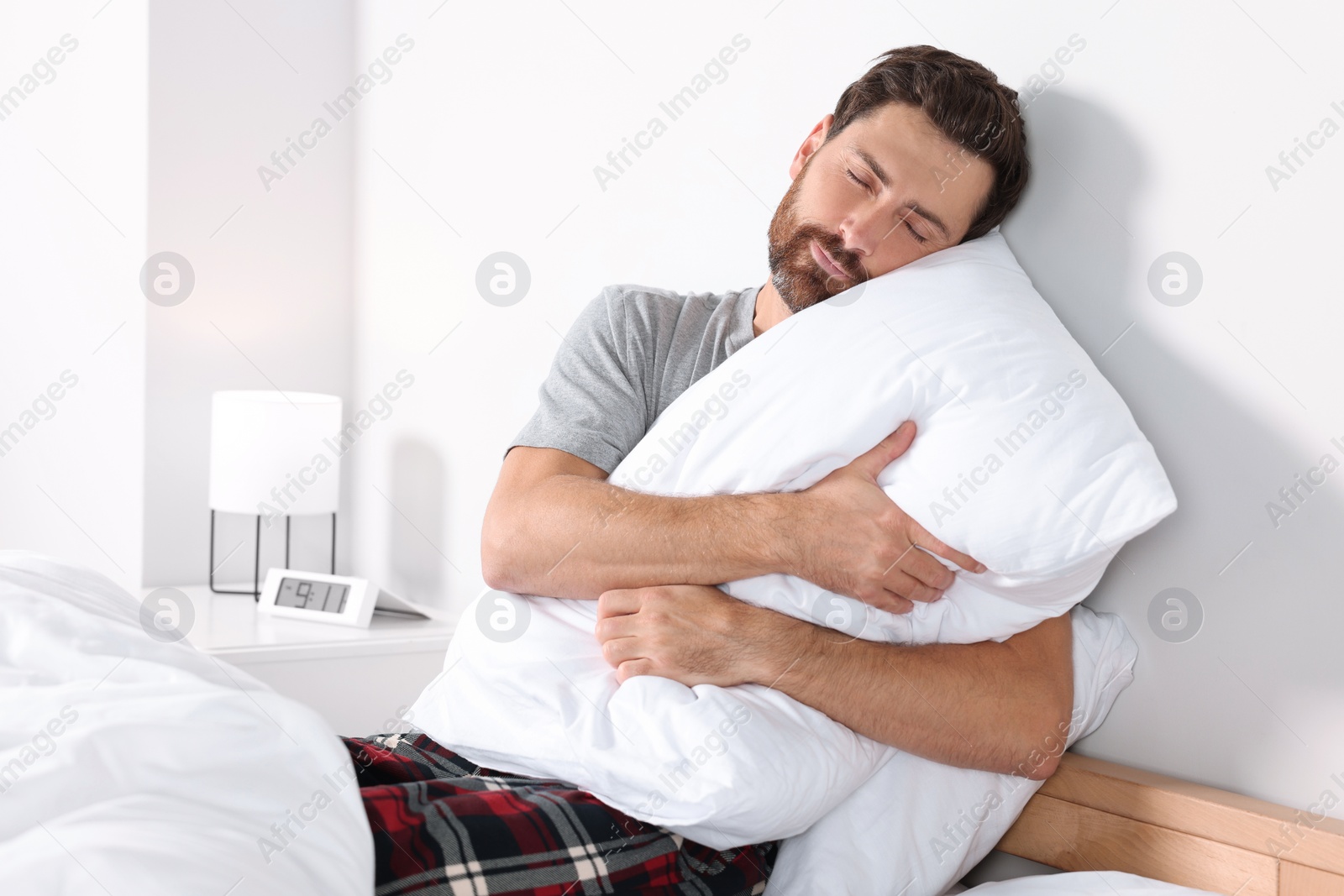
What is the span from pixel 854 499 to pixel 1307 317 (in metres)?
0.39

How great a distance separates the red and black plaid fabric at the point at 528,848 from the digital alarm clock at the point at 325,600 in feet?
3.22

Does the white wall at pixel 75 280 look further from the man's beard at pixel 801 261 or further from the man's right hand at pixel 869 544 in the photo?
the man's right hand at pixel 869 544

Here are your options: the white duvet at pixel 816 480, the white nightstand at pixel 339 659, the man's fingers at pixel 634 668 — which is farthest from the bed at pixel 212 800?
the white nightstand at pixel 339 659

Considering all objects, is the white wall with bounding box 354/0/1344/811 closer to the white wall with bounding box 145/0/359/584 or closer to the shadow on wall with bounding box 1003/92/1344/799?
the shadow on wall with bounding box 1003/92/1344/799

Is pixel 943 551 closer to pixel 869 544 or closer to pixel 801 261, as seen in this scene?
pixel 869 544

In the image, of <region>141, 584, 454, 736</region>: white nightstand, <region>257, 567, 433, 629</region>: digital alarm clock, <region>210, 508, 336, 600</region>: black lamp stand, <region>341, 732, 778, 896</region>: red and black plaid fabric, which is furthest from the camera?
<region>210, 508, 336, 600</region>: black lamp stand

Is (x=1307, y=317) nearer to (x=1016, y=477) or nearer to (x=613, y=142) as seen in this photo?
(x=1016, y=477)

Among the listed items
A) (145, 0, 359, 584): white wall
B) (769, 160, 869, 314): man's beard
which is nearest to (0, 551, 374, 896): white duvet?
(769, 160, 869, 314): man's beard

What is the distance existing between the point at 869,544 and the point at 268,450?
1385mm

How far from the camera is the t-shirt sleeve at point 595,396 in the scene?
112 centimetres

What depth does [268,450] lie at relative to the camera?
194 cm

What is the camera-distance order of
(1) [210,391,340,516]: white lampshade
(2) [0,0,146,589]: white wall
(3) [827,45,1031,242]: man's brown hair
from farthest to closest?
(2) [0,0,146,589]: white wall
(1) [210,391,340,516]: white lampshade
(3) [827,45,1031,242]: man's brown hair

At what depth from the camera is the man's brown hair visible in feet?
3.33

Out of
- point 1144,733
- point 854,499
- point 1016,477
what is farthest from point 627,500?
point 1144,733
